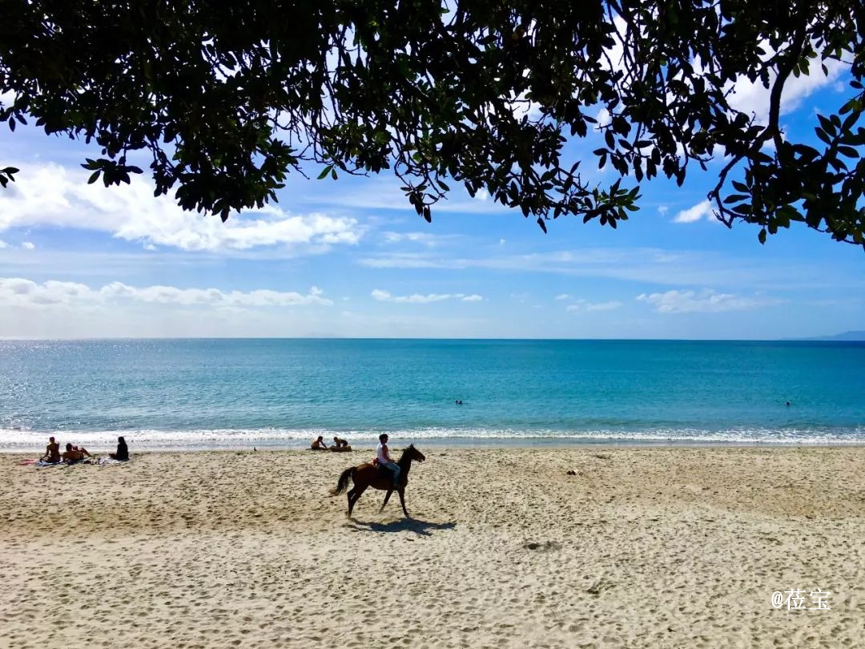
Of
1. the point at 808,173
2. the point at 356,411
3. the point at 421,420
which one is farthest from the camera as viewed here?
the point at 356,411

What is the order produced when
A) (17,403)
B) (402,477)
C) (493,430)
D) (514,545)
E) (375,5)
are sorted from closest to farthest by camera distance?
(375,5)
(514,545)
(402,477)
(493,430)
(17,403)

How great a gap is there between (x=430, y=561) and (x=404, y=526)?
2287 millimetres

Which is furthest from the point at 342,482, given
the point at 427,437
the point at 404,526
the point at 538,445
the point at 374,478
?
the point at 427,437

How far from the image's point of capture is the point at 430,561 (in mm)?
10320

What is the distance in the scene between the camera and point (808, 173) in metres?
2.87

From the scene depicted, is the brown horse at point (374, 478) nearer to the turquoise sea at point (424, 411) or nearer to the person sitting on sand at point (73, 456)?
the person sitting on sand at point (73, 456)

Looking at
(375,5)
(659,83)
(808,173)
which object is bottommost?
(808,173)

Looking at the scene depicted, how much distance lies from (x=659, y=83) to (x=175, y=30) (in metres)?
3.55

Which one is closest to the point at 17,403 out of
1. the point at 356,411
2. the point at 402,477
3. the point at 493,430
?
the point at 356,411

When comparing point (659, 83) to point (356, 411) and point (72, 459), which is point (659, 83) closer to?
Result: point (72, 459)

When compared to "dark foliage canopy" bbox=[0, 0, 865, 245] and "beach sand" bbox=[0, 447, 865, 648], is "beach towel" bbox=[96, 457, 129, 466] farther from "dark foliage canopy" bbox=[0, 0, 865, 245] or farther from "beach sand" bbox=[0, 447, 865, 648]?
"dark foliage canopy" bbox=[0, 0, 865, 245]

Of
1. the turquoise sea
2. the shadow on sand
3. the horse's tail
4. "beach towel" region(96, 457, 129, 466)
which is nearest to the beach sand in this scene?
the shadow on sand

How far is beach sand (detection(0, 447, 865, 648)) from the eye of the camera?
25.3 ft

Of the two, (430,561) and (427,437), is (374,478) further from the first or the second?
(427,437)
